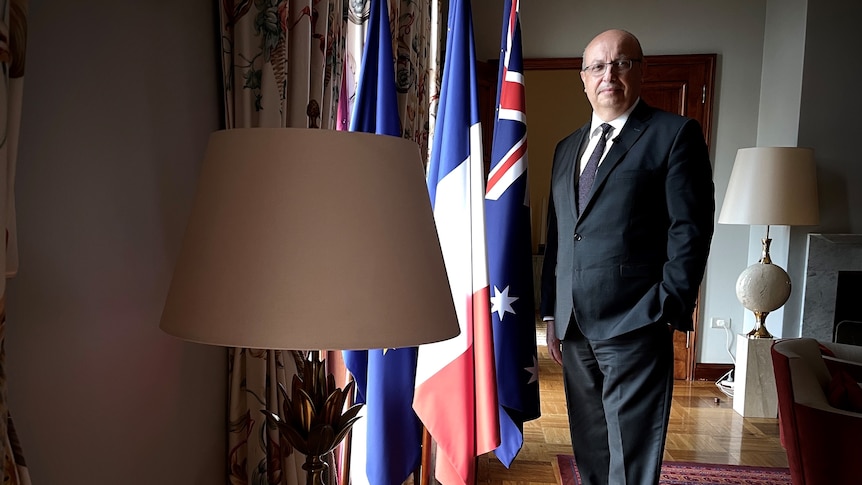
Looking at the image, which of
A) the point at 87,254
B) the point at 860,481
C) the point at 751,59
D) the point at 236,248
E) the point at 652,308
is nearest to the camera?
the point at 236,248

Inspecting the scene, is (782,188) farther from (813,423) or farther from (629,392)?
(629,392)

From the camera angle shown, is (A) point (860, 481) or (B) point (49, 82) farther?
(A) point (860, 481)

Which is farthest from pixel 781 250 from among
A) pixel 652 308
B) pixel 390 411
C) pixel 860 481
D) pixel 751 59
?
pixel 390 411

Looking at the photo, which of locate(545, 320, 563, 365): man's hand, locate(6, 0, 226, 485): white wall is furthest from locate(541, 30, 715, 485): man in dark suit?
locate(6, 0, 226, 485): white wall

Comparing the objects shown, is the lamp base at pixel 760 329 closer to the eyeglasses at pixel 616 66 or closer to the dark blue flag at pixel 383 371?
the eyeglasses at pixel 616 66

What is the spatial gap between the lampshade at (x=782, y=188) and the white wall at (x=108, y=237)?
10.5 ft

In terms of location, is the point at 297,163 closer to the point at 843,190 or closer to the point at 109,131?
the point at 109,131

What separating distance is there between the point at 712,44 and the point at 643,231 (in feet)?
9.88

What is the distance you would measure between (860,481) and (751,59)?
3.11 meters

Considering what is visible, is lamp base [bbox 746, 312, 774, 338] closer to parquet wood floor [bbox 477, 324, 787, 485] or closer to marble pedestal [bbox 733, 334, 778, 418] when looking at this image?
marble pedestal [bbox 733, 334, 778, 418]

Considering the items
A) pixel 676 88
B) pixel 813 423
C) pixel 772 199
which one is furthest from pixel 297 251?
pixel 676 88

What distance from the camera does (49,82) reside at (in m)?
0.71

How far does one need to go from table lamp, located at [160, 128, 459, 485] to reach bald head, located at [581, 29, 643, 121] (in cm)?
137

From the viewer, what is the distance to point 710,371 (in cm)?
432
